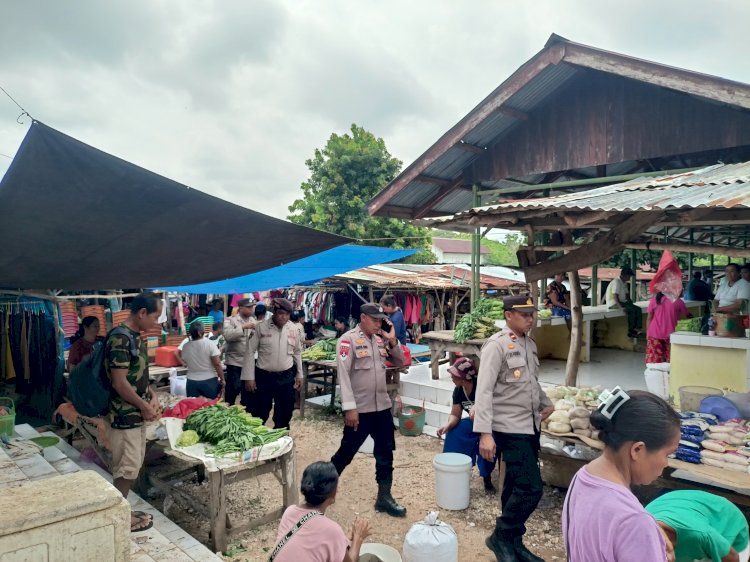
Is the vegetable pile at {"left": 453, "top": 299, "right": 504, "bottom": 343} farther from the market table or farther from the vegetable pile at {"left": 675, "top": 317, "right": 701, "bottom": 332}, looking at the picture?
the market table

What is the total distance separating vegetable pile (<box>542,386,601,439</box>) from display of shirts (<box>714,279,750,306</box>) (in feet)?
Answer: 10.7

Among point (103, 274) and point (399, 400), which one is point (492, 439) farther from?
point (399, 400)

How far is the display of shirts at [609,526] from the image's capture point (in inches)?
57.8

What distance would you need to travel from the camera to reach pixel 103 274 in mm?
3926

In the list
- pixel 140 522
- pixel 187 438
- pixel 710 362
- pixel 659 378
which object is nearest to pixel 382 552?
pixel 140 522

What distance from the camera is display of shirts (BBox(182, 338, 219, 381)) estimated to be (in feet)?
21.3

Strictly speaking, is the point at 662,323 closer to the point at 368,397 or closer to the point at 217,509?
the point at 368,397

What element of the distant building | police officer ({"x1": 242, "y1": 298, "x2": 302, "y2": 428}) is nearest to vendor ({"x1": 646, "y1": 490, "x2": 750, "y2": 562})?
police officer ({"x1": 242, "y1": 298, "x2": 302, "y2": 428})

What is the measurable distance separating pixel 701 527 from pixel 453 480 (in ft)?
8.93

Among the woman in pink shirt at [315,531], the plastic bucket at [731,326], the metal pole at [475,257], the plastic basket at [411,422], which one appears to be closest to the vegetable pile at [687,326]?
the plastic bucket at [731,326]

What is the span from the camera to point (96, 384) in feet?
11.9

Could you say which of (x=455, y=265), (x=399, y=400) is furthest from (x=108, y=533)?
(x=455, y=265)

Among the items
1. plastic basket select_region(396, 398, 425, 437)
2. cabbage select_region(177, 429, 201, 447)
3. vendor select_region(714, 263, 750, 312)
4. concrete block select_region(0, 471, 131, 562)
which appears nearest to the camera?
concrete block select_region(0, 471, 131, 562)

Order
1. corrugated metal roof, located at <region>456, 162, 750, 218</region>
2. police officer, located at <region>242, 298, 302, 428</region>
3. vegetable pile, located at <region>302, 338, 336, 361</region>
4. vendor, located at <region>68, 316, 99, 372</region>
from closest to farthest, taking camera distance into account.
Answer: corrugated metal roof, located at <region>456, 162, 750, 218</region> → police officer, located at <region>242, 298, 302, 428</region> → vendor, located at <region>68, 316, 99, 372</region> → vegetable pile, located at <region>302, 338, 336, 361</region>
